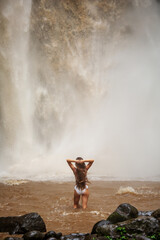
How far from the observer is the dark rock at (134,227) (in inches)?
125

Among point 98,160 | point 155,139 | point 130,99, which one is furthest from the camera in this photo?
point 130,99

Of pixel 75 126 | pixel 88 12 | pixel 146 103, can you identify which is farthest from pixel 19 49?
pixel 146 103

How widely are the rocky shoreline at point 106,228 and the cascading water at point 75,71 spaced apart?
1412cm

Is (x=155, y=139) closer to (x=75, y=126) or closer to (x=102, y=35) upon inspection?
(x=75, y=126)

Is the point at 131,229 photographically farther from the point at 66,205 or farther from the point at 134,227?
the point at 66,205

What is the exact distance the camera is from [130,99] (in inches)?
736

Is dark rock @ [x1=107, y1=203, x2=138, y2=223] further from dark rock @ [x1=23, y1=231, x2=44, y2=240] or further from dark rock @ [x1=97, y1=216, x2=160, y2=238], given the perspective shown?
dark rock @ [x1=23, y1=231, x2=44, y2=240]

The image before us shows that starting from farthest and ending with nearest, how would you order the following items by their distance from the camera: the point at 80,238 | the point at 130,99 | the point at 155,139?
the point at 130,99 < the point at 155,139 < the point at 80,238

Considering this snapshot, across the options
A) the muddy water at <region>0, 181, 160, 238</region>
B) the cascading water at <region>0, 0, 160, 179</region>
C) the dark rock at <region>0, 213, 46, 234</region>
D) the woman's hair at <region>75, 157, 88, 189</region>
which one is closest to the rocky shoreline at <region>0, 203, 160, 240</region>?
the dark rock at <region>0, 213, 46, 234</region>

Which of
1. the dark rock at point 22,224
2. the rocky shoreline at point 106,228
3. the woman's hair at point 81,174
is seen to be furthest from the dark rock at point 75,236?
the woman's hair at point 81,174

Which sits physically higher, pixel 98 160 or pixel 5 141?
pixel 5 141

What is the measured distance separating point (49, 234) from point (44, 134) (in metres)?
16.3

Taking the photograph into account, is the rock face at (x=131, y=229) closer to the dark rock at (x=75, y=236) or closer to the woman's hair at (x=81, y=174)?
the dark rock at (x=75, y=236)

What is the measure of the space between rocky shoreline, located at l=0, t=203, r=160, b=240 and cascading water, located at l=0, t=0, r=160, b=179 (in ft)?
46.3
